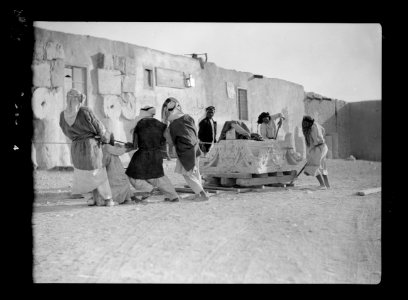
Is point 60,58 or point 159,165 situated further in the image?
point 60,58

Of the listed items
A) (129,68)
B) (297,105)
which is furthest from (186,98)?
(297,105)

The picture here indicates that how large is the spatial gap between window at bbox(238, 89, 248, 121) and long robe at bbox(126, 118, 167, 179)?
37.9ft

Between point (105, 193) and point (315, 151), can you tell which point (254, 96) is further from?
point (105, 193)

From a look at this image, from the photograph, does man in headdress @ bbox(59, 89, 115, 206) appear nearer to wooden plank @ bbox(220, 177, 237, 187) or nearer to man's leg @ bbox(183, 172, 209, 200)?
man's leg @ bbox(183, 172, 209, 200)

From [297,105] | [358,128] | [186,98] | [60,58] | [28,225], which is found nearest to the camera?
[28,225]

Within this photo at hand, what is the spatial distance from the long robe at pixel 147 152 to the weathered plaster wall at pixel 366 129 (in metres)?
17.5

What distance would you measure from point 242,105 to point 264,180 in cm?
1047

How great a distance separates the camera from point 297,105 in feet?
66.0

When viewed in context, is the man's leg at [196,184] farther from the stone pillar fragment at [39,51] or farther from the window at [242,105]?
the window at [242,105]

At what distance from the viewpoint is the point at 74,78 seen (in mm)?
11383

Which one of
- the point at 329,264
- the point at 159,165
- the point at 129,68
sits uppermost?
the point at 129,68

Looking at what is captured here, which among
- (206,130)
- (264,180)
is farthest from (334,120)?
(264,180)
